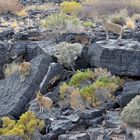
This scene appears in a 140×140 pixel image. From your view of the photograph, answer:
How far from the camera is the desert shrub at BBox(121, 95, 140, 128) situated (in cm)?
1778

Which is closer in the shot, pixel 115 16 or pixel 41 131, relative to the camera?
pixel 41 131

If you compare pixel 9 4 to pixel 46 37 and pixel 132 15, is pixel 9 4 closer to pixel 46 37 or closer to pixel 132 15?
pixel 132 15

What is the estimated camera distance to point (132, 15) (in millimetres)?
40125

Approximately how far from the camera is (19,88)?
25500 millimetres

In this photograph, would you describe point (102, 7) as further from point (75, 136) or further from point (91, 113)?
point (75, 136)

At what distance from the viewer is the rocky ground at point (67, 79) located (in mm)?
20391

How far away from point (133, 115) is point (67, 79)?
8.49 m

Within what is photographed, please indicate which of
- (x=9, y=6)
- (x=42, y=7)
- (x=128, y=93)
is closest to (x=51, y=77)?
(x=128, y=93)

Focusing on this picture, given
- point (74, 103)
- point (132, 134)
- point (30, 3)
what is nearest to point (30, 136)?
point (74, 103)

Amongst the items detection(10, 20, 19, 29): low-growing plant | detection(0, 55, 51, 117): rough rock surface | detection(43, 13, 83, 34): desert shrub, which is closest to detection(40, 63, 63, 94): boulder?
detection(0, 55, 51, 117): rough rock surface

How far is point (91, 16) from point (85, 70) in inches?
581

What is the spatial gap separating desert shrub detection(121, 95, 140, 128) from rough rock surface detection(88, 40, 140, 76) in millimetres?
5880

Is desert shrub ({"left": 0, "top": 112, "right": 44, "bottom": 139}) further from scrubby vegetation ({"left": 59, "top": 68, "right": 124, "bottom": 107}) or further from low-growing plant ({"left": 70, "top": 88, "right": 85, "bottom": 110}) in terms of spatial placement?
scrubby vegetation ({"left": 59, "top": 68, "right": 124, "bottom": 107})

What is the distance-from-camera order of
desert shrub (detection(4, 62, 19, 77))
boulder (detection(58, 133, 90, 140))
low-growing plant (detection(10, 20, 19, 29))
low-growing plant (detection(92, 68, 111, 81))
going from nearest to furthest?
1. boulder (detection(58, 133, 90, 140))
2. low-growing plant (detection(92, 68, 111, 81))
3. desert shrub (detection(4, 62, 19, 77))
4. low-growing plant (detection(10, 20, 19, 29))
